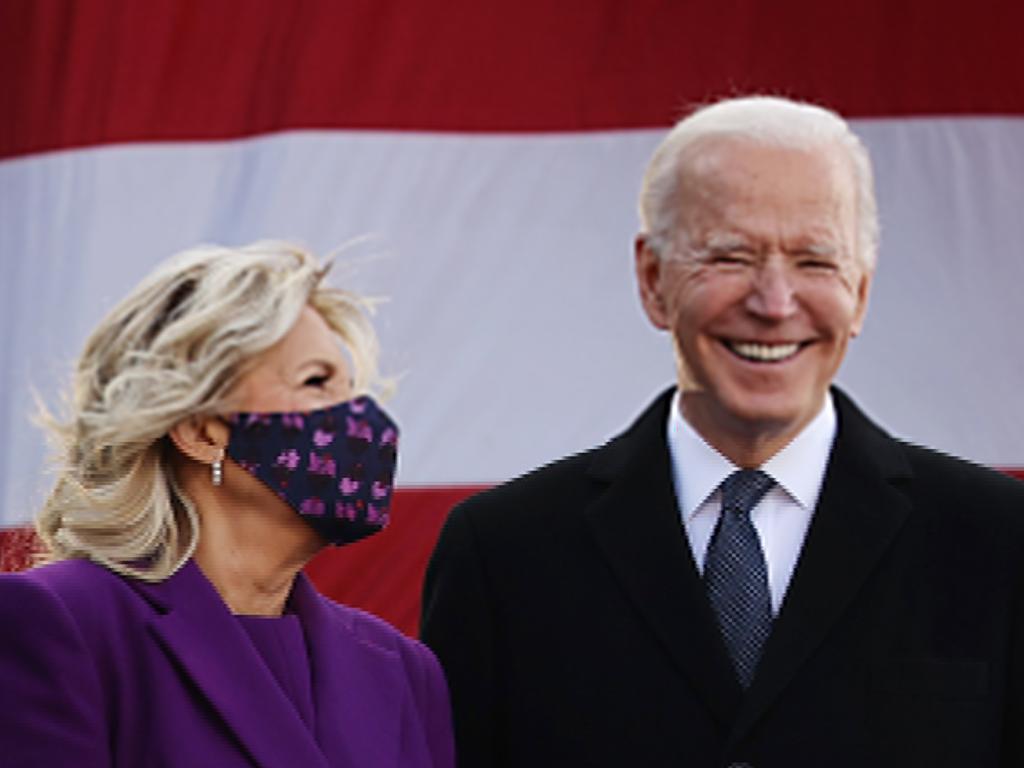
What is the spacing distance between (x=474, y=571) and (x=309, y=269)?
0.44 m

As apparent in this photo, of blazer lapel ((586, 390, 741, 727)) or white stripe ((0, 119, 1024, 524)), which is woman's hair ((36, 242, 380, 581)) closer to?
blazer lapel ((586, 390, 741, 727))

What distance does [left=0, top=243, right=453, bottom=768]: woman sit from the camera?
204 cm

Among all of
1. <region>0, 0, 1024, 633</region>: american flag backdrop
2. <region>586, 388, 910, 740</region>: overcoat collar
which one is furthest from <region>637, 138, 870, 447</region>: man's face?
<region>0, 0, 1024, 633</region>: american flag backdrop

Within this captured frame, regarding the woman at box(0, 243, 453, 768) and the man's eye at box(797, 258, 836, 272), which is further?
the man's eye at box(797, 258, 836, 272)

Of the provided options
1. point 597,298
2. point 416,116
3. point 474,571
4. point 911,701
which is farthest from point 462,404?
point 911,701

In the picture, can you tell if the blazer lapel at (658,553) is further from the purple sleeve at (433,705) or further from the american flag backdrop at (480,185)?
the american flag backdrop at (480,185)

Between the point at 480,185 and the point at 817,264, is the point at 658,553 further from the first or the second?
the point at 480,185

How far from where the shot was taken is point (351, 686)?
2.25m

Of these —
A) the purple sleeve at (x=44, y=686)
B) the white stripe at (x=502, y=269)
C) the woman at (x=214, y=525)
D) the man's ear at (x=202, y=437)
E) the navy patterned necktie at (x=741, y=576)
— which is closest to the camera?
the purple sleeve at (x=44, y=686)

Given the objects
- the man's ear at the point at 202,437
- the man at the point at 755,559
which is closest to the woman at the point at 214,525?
the man's ear at the point at 202,437

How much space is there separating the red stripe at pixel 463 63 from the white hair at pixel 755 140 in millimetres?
1678

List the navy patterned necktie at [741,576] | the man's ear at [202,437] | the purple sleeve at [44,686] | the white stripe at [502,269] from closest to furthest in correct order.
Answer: the purple sleeve at [44,686] → the man's ear at [202,437] → the navy patterned necktie at [741,576] → the white stripe at [502,269]

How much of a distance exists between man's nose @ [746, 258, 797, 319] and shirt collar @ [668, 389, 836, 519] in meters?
0.19

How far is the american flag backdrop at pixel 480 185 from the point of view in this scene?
12.8 feet
